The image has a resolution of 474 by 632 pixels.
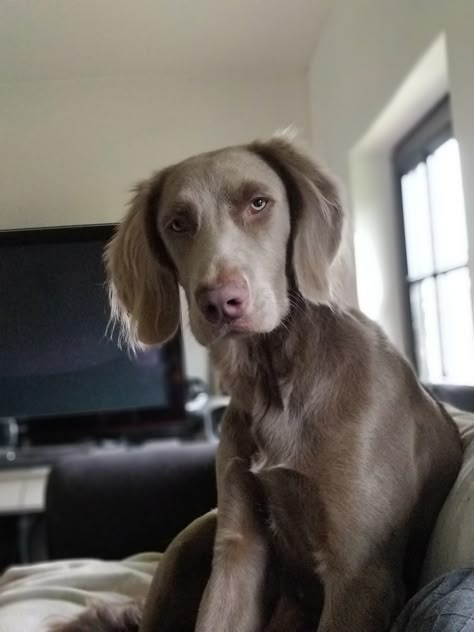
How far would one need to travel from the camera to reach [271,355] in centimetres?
106

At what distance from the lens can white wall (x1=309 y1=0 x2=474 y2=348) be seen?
131cm

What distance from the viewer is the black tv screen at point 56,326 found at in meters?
0.98

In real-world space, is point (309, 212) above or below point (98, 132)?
below

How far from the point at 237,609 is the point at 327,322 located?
1.44ft

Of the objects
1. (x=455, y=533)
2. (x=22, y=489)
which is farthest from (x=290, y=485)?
(x=22, y=489)

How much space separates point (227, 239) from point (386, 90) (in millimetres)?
655

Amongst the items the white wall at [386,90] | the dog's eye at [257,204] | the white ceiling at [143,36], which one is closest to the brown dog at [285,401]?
the dog's eye at [257,204]

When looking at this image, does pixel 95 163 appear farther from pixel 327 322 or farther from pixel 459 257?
pixel 459 257

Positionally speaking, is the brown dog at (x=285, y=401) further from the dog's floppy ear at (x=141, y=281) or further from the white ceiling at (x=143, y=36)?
the white ceiling at (x=143, y=36)

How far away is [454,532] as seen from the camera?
0.94m

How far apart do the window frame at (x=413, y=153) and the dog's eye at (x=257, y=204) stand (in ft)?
1.77

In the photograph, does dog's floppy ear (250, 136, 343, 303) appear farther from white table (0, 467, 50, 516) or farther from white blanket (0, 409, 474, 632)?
white table (0, 467, 50, 516)

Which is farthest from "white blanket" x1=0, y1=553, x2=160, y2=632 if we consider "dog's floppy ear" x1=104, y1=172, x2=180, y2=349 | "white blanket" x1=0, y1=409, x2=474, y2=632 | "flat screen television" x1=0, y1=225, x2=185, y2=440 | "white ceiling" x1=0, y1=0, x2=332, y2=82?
"white ceiling" x1=0, y1=0, x2=332, y2=82

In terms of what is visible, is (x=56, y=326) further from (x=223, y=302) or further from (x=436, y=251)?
(x=436, y=251)
